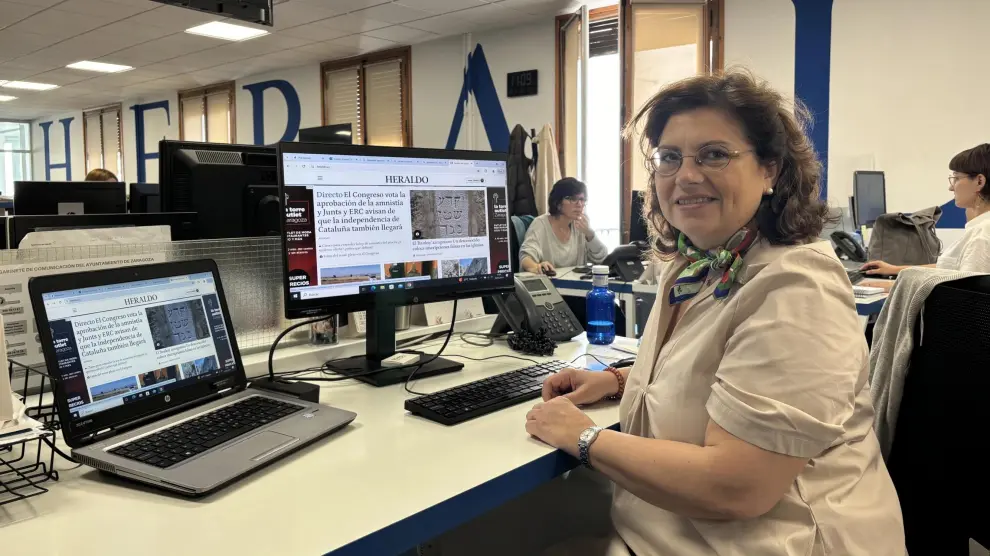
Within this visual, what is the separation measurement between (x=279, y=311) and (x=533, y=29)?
5.43m

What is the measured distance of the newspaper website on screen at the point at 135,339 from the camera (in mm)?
1032

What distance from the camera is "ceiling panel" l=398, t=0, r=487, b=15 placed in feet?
18.8

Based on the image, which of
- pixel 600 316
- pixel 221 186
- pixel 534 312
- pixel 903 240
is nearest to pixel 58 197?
pixel 221 186

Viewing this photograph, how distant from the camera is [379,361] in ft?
5.32

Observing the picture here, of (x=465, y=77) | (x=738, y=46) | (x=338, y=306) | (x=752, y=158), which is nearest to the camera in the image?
(x=752, y=158)

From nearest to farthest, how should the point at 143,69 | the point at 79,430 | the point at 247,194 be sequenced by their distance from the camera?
the point at 79,430, the point at 247,194, the point at 143,69

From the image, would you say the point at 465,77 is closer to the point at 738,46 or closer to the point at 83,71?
the point at 738,46

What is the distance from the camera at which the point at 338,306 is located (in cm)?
150

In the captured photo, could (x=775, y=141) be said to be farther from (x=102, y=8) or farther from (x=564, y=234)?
(x=102, y=8)

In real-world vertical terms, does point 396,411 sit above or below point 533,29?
below

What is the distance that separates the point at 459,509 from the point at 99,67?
9.25 metres

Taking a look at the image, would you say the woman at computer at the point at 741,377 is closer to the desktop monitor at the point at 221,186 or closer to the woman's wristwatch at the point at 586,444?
the woman's wristwatch at the point at 586,444

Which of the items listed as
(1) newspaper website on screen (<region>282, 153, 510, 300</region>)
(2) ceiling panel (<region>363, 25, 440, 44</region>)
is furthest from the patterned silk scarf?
(2) ceiling panel (<region>363, 25, 440, 44</region>)

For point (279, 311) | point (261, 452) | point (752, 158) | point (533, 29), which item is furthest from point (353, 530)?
point (533, 29)
